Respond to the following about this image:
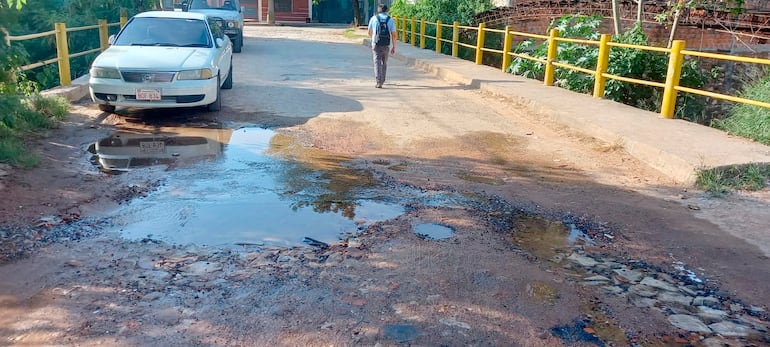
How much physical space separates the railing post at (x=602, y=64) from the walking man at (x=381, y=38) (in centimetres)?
396

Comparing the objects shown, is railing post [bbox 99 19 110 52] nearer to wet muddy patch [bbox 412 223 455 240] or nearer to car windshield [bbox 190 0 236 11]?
car windshield [bbox 190 0 236 11]

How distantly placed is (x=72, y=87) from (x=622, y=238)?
876 centimetres

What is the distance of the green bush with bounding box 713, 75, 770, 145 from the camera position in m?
7.69

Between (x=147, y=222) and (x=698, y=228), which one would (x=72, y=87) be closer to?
(x=147, y=222)

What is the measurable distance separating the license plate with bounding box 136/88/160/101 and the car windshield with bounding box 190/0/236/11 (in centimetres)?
1291

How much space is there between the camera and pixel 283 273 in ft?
13.0

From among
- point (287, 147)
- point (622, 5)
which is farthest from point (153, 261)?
point (622, 5)

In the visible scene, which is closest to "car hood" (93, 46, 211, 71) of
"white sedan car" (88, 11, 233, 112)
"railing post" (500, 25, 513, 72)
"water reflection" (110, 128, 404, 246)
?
"white sedan car" (88, 11, 233, 112)

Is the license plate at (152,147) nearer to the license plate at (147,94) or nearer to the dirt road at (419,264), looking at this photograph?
the dirt road at (419,264)

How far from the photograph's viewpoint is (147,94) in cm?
816

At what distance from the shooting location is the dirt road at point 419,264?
132 inches

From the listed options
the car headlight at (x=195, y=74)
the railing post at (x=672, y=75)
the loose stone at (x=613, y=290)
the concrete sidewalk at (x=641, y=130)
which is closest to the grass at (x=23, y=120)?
the car headlight at (x=195, y=74)

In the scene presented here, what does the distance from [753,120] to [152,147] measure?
7.75m

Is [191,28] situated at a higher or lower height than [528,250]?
higher
